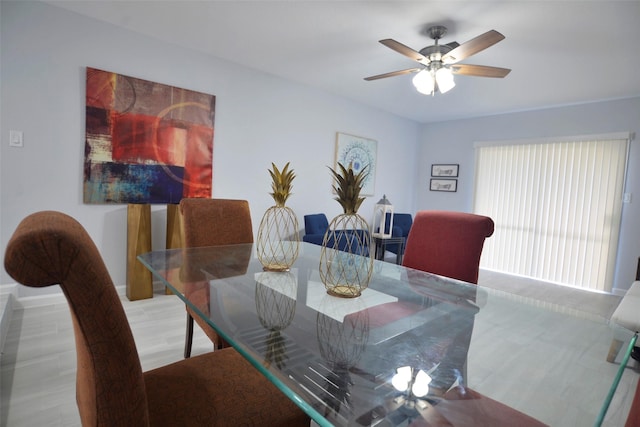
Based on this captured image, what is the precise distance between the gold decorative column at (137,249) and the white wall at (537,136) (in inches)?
186

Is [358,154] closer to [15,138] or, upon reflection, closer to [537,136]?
[537,136]

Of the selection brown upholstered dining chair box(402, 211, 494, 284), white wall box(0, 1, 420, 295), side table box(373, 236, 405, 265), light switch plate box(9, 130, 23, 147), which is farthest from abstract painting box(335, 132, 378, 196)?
light switch plate box(9, 130, 23, 147)

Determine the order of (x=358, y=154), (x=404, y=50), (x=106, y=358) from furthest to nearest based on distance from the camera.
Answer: (x=358, y=154)
(x=404, y=50)
(x=106, y=358)

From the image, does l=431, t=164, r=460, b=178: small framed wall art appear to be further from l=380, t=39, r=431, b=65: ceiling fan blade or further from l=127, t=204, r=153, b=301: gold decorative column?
Result: l=127, t=204, r=153, b=301: gold decorative column

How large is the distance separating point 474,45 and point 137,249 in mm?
A: 3136

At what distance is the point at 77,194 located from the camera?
2779 mm

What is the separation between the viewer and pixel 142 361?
1.93 m

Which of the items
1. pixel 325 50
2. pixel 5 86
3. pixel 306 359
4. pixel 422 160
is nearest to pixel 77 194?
pixel 5 86

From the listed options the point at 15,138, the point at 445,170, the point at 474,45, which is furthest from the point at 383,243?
the point at 15,138

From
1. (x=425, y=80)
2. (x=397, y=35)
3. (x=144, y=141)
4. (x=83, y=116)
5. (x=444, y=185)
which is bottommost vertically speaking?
(x=444, y=185)

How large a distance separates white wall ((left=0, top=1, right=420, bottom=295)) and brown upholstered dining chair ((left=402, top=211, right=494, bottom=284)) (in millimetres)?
2376

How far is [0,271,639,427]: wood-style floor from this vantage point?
2.74 feet

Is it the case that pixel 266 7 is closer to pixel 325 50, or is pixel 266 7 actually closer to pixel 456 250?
pixel 325 50

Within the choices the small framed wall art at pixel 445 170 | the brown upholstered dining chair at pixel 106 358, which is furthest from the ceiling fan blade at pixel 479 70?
the small framed wall art at pixel 445 170
